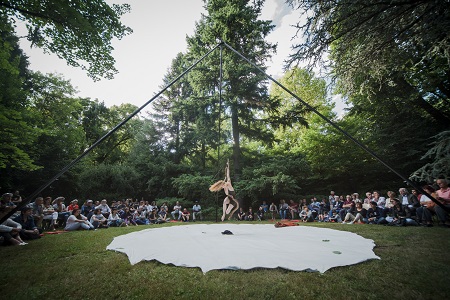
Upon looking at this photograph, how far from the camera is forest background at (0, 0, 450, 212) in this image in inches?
182

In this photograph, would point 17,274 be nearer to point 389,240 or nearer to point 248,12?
point 389,240

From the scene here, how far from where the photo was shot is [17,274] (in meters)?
2.62

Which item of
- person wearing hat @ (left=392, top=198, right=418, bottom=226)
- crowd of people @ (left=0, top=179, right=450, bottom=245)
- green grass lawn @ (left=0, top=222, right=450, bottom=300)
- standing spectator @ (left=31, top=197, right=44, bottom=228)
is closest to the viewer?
green grass lawn @ (left=0, top=222, right=450, bottom=300)

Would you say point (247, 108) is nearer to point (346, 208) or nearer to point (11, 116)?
point (346, 208)

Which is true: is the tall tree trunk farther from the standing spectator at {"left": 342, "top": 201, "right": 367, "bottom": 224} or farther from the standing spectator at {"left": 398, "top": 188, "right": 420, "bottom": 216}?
the standing spectator at {"left": 398, "top": 188, "right": 420, "bottom": 216}

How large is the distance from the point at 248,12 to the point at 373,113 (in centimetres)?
952

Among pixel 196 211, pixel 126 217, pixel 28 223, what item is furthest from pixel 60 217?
pixel 196 211

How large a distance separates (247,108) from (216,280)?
12584 mm

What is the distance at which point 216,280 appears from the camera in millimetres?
2379

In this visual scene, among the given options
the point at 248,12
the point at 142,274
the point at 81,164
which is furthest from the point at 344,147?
the point at 81,164

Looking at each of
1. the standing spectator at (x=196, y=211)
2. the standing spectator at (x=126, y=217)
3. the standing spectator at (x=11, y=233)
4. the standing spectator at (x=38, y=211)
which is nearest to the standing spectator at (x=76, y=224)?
the standing spectator at (x=38, y=211)

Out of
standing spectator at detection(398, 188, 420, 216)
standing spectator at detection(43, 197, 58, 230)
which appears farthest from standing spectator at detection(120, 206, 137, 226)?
standing spectator at detection(398, 188, 420, 216)

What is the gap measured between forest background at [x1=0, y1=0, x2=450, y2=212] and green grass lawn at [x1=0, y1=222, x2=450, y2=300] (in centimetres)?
328

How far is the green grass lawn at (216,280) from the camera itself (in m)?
2.08
